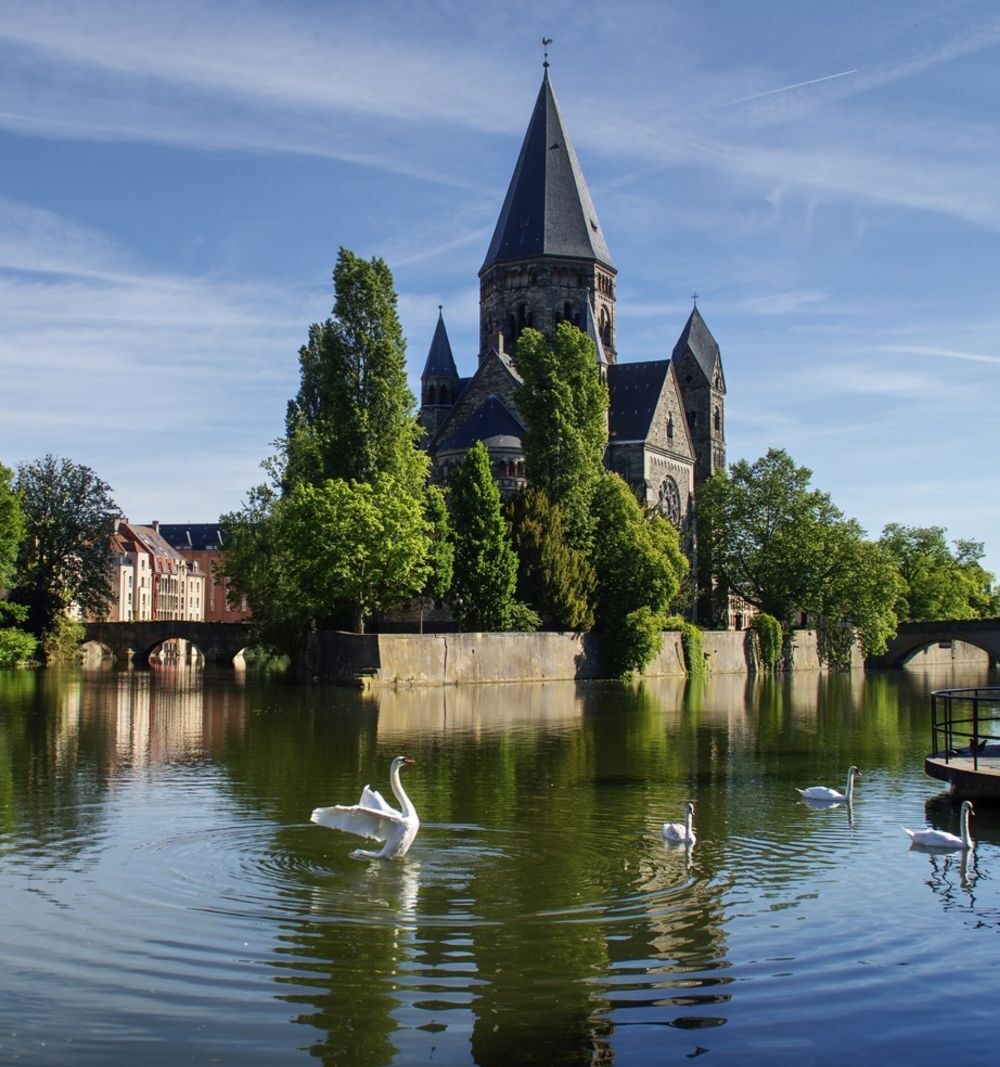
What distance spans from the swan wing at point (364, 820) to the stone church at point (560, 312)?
77845 mm

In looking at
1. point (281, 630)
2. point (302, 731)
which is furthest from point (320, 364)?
point (302, 731)

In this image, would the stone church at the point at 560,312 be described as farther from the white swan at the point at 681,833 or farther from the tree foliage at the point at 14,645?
the white swan at the point at 681,833

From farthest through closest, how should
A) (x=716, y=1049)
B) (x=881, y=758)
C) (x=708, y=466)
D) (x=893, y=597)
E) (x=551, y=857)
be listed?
(x=708, y=466), (x=893, y=597), (x=881, y=758), (x=551, y=857), (x=716, y=1049)

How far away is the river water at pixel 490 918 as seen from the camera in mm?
9969

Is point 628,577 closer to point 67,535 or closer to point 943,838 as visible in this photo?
point 67,535

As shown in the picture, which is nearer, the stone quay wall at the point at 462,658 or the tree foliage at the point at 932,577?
the stone quay wall at the point at 462,658

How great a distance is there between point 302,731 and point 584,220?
7200 centimetres

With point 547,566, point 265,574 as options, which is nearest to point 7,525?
point 265,574

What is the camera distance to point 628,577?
224 ft

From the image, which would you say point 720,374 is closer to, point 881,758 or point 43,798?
point 881,758

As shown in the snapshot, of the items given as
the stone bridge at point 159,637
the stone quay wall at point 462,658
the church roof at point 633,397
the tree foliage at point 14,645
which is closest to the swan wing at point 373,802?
the stone quay wall at point 462,658

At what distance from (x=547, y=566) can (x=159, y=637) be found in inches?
1329

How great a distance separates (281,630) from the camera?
66.1m

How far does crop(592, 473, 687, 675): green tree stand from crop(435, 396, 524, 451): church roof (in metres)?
13.5
